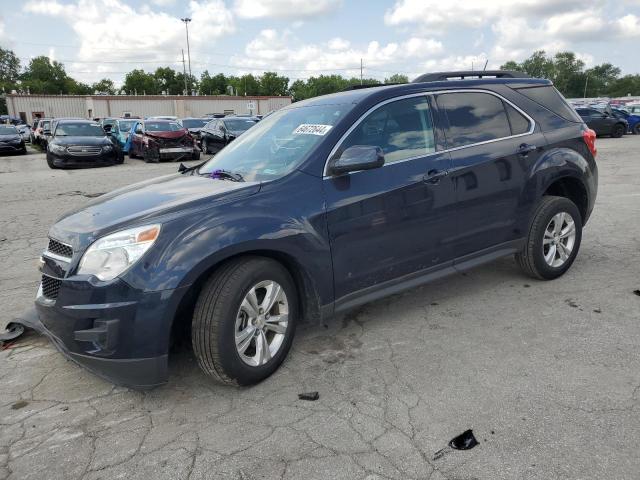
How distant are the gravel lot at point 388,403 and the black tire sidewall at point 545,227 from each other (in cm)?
25

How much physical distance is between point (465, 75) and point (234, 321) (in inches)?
119

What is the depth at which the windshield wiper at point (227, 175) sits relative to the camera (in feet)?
11.4

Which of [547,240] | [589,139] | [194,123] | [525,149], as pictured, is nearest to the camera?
[525,149]

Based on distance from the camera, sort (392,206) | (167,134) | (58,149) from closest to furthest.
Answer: (392,206) → (58,149) → (167,134)

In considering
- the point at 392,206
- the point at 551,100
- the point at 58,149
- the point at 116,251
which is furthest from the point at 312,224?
the point at 58,149

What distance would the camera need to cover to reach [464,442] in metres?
2.53

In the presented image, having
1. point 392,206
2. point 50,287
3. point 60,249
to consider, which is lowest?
point 50,287

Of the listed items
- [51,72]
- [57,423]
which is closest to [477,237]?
[57,423]

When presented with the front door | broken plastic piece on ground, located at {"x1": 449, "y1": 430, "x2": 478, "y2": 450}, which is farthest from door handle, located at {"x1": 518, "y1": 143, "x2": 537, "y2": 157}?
broken plastic piece on ground, located at {"x1": 449, "y1": 430, "x2": 478, "y2": 450}

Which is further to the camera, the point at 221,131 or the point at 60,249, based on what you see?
the point at 221,131

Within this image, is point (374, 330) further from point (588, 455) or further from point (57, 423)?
point (57, 423)

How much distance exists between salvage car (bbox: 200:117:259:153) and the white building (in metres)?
29.5

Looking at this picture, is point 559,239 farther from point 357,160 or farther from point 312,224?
point 312,224

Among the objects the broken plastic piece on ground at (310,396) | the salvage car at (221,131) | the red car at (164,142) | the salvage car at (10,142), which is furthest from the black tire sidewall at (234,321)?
the salvage car at (10,142)
